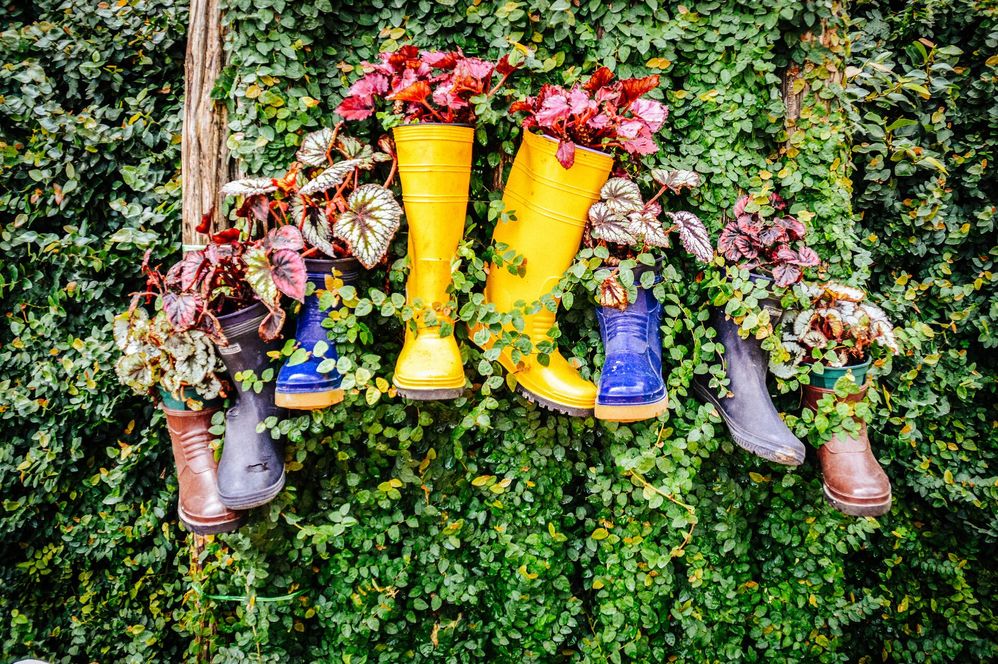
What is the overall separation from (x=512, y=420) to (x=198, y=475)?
0.92m

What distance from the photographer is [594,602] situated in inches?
77.9

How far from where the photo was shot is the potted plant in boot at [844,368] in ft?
5.49

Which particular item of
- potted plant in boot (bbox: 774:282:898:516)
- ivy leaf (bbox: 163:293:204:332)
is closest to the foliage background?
potted plant in boot (bbox: 774:282:898:516)

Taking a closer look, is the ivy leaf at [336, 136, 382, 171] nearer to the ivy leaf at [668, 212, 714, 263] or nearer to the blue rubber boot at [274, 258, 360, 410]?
the blue rubber boot at [274, 258, 360, 410]

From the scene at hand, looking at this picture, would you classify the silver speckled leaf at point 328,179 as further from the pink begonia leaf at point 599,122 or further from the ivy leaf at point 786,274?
the ivy leaf at point 786,274

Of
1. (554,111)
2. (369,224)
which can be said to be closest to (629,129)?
(554,111)

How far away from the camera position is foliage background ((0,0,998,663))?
175 centimetres

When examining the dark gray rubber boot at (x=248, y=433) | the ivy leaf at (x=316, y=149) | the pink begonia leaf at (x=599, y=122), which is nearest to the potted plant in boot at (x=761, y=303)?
the pink begonia leaf at (x=599, y=122)

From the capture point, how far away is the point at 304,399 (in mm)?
1546

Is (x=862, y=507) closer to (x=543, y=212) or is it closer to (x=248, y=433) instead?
(x=543, y=212)

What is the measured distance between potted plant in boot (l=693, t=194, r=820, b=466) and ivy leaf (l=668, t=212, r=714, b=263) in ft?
0.43

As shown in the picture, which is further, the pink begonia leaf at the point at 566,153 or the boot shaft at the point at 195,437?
the boot shaft at the point at 195,437

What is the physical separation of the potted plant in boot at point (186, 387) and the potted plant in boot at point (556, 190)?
747 millimetres

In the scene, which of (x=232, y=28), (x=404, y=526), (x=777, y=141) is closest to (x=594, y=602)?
(x=404, y=526)
